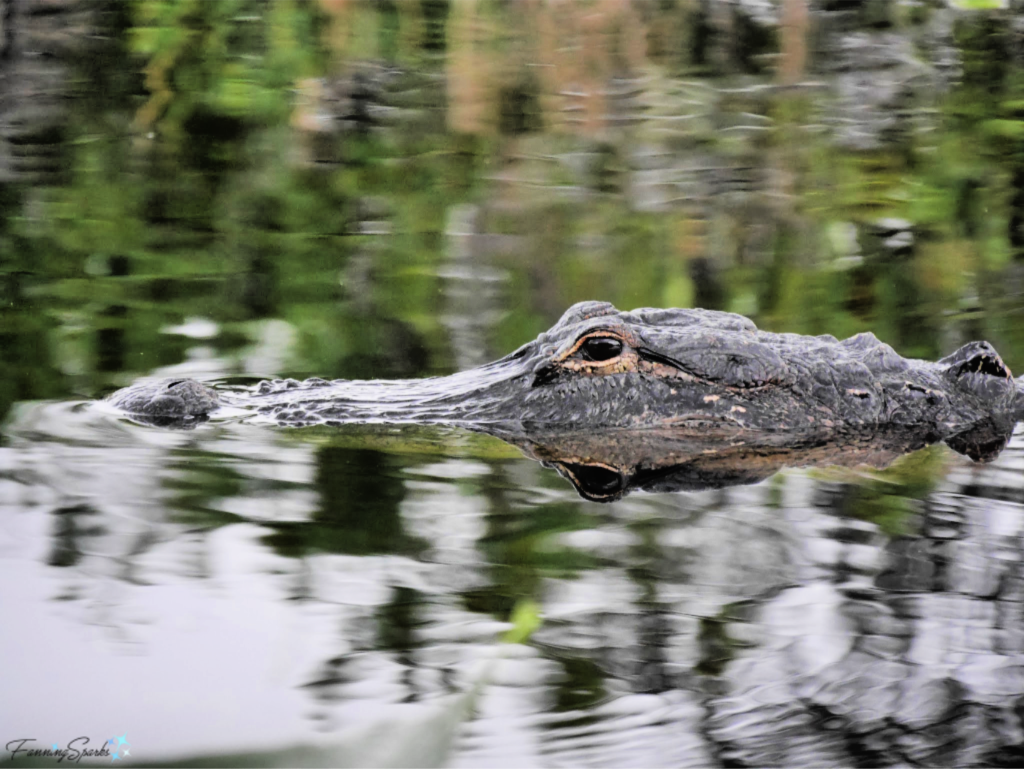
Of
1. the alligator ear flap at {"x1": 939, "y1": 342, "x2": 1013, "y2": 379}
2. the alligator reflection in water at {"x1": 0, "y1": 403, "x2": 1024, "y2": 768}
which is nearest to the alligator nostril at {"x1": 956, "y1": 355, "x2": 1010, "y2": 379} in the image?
the alligator ear flap at {"x1": 939, "y1": 342, "x2": 1013, "y2": 379}

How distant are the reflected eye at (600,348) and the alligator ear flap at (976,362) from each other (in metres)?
1.33

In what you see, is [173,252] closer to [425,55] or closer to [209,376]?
[209,376]

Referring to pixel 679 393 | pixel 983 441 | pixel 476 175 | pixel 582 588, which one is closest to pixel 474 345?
pixel 679 393

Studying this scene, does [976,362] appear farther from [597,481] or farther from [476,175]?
[476,175]

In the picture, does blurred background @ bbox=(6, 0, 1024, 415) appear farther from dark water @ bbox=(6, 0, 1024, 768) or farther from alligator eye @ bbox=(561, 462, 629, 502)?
alligator eye @ bbox=(561, 462, 629, 502)

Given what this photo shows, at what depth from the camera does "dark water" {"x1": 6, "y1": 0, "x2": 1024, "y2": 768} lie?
2.47 m

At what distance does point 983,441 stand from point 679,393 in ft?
3.65

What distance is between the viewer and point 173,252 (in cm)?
779

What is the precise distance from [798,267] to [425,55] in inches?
161

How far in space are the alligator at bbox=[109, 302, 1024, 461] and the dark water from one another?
22 cm

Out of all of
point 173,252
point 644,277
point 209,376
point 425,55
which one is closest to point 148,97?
point 425,55

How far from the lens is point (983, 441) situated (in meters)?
4.57

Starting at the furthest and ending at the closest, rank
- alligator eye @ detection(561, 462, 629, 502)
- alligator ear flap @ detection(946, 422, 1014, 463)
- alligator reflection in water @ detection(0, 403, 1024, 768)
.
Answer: alligator ear flap @ detection(946, 422, 1014, 463) → alligator eye @ detection(561, 462, 629, 502) → alligator reflection in water @ detection(0, 403, 1024, 768)

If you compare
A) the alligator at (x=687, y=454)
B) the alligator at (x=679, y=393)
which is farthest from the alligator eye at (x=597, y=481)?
the alligator at (x=679, y=393)
